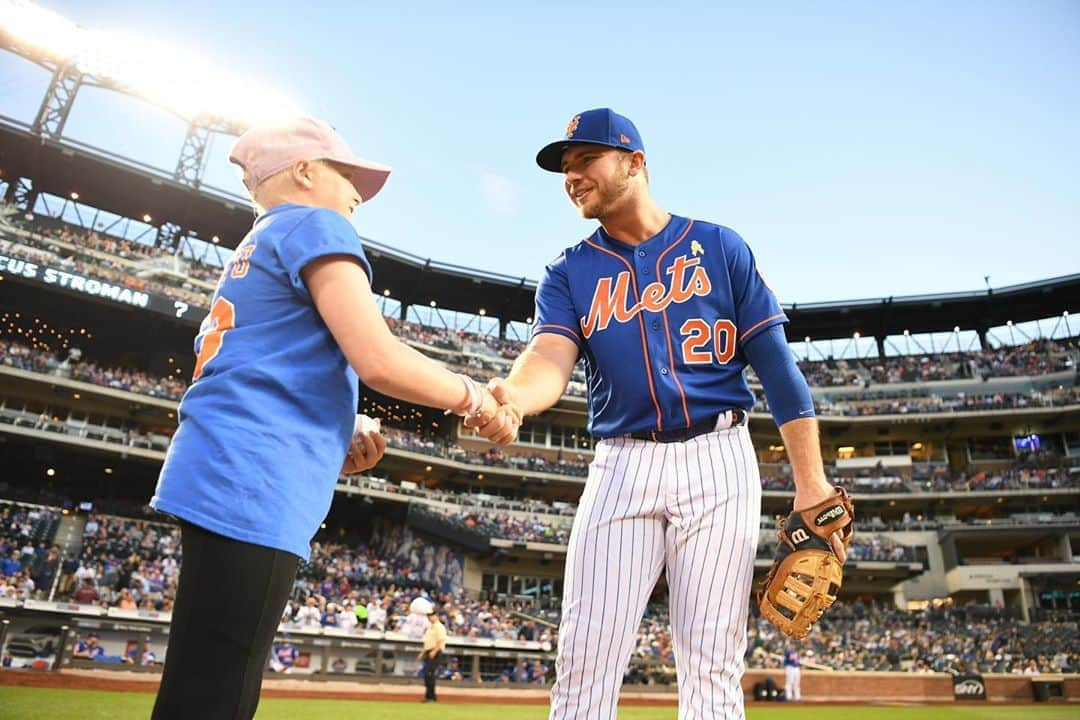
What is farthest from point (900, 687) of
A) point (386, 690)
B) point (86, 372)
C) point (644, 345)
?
point (86, 372)

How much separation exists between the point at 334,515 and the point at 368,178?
36.7 metres

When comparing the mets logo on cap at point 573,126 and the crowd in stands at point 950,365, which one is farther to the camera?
the crowd in stands at point 950,365

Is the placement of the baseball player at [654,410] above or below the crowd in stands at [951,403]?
below

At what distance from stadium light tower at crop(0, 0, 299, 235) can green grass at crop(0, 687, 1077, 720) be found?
2724 cm

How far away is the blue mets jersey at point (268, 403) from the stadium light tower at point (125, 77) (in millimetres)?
33025

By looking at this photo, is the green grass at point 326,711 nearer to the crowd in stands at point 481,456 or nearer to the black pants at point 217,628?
the black pants at point 217,628

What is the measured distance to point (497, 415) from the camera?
2168 mm

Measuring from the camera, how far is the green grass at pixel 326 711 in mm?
7010

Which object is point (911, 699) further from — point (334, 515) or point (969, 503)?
point (334, 515)

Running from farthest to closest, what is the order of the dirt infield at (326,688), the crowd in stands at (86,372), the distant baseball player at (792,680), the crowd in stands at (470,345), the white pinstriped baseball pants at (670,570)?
the crowd in stands at (470,345) < the crowd in stands at (86,372) < the distant baseball player at (792,680) < the dirt infield at (326,688) < the white pinstriped baseball pants at (670,570)

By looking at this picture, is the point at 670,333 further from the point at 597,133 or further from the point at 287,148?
the point at 287,148

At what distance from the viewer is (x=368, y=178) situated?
217 centimetres

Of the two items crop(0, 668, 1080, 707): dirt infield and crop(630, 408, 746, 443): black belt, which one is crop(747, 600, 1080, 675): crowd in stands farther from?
crop(630, 408, 746, 443): black belt

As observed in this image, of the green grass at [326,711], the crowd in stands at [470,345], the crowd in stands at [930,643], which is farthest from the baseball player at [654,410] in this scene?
the crowd in stands at [470,345]
